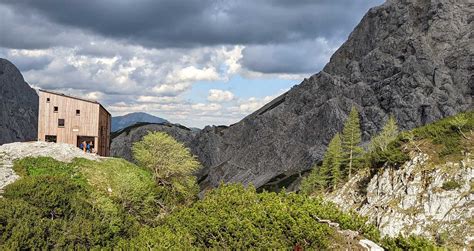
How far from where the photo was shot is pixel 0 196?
28.3 metres

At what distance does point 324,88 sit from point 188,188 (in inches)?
5055

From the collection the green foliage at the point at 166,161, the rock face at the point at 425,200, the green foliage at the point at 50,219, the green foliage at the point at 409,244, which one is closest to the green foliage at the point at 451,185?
the rock face at the point at 425,200

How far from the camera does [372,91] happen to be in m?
150

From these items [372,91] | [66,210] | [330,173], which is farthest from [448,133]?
[372,91]

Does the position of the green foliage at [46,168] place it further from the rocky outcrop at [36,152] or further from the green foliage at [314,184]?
the green foliage at [314,184]

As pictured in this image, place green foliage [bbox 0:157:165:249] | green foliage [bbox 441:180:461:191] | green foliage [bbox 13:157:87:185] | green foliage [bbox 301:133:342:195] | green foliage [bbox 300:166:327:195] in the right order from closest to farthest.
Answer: green foliage [bbox 0:157:165:249], green foliage [bbox 13:157:87:185], green foliage [bbox 441:180:461:191], green foliage [bbox 301:133:342:195], green foliage [bbox 300:166:327:195]

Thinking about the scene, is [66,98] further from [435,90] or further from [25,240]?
[435,90]

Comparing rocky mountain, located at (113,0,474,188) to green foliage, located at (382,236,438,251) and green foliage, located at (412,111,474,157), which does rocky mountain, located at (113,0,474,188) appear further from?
green foliage, located at (382,236,438,251)

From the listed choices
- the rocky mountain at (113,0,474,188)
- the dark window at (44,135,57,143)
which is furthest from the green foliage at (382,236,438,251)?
the rocky mountain at (113,0,474,188)

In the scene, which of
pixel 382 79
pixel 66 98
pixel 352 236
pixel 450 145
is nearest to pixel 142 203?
pixel 352 236

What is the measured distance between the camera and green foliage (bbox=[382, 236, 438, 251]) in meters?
16.1

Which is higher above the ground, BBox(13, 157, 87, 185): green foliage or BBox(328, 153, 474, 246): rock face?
BBox(13, 157, 87, 185): green foliage

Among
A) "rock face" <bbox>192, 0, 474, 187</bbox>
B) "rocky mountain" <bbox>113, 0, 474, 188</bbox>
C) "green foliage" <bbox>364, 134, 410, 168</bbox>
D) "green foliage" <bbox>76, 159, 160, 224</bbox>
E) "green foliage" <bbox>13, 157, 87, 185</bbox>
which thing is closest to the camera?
"green foliage" <bbox>76, 159, 160, 224</bbox>

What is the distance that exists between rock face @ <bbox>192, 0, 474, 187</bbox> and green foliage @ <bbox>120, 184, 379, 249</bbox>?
120681 mm
